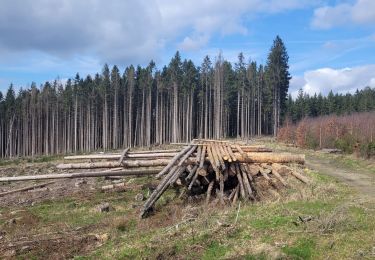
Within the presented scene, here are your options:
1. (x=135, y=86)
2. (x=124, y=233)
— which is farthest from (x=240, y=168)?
(x=135, y=86)

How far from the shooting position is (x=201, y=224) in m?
9.59

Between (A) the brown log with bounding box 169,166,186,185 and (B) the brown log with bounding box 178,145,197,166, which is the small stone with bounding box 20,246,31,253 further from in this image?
(B) the brown log with bounding box 178,145,197,166

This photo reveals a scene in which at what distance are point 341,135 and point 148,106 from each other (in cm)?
5501

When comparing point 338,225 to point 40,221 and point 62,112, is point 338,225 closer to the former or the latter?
point 40,221

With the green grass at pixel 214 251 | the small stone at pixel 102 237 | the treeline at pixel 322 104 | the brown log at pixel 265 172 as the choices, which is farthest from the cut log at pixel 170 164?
the treeline at pixel 322 104

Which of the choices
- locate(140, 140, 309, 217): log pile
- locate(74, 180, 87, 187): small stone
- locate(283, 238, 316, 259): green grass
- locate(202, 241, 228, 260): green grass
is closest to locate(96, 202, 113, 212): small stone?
locate(140, 140, 309, 217): log pile

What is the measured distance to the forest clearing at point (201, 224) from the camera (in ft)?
26.6

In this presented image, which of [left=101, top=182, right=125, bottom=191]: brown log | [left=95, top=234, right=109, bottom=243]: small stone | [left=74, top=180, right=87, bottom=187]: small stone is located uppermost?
[left=101, top=182, right=125, bottom=191]: brown log

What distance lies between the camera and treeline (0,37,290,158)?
81.0m

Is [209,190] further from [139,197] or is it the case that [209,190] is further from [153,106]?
[153,106]

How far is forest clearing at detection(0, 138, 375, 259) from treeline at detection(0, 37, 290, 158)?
61.2m

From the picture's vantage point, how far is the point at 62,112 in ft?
312

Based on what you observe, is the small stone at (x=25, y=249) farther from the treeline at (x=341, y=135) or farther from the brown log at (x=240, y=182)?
the treeline at (x=341, y=135)

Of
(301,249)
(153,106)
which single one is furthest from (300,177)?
(153,106)
